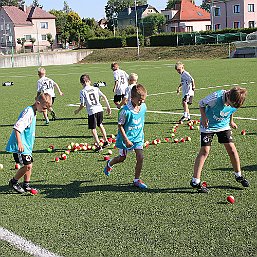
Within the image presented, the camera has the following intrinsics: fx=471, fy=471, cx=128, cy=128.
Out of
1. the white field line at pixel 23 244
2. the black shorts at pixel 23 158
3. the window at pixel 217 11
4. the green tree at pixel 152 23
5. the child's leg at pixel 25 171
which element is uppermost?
the window at pixel 217 11

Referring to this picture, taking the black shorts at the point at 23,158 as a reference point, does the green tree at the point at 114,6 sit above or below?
above

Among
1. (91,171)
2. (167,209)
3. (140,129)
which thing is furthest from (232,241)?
(91,171)

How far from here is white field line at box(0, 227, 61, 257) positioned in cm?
516

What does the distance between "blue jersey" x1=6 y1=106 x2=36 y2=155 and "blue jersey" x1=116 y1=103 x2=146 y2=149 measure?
4.22ft

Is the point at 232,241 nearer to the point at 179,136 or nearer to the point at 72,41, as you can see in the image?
the point at 179,136

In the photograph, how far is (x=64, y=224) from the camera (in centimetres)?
601

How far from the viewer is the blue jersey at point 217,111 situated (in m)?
6.67

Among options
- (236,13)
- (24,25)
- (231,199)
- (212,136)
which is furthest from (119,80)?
(24,25)

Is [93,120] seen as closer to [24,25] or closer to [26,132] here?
[26,132]

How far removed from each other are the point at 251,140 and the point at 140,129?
155 inches

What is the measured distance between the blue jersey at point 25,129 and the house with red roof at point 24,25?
303ft

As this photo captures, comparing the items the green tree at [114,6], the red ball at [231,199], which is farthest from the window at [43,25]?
the red ball at [231,199]

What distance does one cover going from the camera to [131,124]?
707 cm

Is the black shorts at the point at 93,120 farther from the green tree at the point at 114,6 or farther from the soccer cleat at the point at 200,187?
the green tree at the point at 114,6
